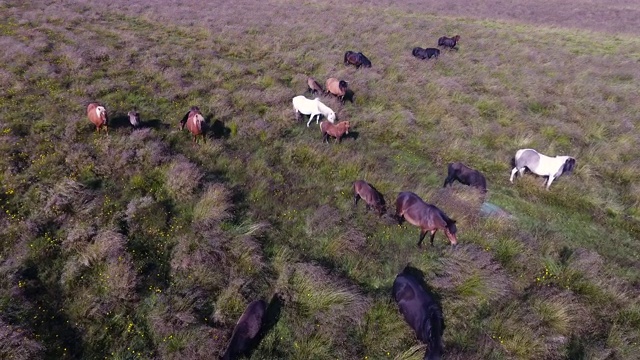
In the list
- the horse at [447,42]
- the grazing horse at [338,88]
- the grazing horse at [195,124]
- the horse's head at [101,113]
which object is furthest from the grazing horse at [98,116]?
the horse at [447,42]

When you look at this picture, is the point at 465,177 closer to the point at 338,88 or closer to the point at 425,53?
the point at 338,88

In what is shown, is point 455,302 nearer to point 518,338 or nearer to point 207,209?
point 518,338

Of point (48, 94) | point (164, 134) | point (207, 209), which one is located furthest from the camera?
point (48, 94)

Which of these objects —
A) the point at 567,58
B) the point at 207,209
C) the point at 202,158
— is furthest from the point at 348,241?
the point at 567,58

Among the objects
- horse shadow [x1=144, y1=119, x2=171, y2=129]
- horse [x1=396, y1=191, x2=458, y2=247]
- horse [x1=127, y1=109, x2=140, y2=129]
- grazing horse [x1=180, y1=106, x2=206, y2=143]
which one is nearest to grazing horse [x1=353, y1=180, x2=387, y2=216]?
horse [x1=396, y1=191, x2=458, y2=247]

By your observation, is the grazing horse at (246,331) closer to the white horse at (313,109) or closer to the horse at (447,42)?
the white horse at (313,109)

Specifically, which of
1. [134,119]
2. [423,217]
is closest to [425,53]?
[423,217]
